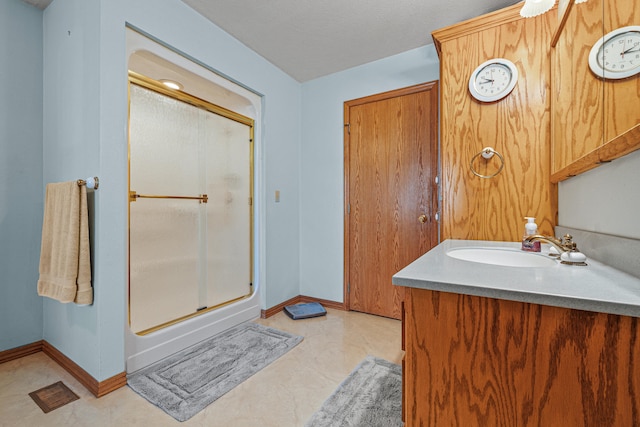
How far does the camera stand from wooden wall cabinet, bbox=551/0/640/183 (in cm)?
78

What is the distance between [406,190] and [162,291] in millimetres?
2102

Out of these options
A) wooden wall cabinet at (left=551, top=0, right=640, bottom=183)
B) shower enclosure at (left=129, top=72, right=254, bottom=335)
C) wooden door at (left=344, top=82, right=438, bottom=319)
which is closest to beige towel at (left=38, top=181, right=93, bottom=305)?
shower enclosure at (left=129, top=72, right=254, bottom=335)

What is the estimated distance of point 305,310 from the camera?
265 cm

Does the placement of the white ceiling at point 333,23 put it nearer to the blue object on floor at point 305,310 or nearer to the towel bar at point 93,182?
the towel bar at point 93,182

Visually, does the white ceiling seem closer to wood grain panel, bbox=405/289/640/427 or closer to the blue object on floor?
wood grain panel, bbox=405/289/640/427

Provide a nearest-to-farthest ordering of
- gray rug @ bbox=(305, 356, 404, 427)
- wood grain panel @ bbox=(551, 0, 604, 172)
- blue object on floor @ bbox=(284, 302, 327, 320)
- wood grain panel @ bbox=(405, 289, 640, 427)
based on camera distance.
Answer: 1. wood grain panel @ bbox=(405, 289, 640, 427)
2. wood grain panel @ bbox=(551, 0, 604, 172)
3. gray rug @ bbox=(305, 356, 404, 427)
4. blue object on floor @ bbox=(284, 302, 327, 320)

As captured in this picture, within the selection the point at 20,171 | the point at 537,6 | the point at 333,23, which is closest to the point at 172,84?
the point at 20,171

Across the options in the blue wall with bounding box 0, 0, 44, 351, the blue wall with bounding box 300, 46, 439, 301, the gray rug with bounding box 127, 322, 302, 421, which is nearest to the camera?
the gray rug with bounding box 127, 322, 302, 421

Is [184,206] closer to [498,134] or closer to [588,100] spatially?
[498,134]

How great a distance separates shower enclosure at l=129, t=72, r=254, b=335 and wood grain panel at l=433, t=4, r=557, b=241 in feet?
5.60

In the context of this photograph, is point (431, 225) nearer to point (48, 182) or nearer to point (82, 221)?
point (82, 221)

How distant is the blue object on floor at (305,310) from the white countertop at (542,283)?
6.07ft

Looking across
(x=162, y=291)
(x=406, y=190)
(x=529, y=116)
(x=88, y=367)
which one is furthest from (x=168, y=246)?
(x=529, y=116)

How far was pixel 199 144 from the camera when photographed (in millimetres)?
2250
